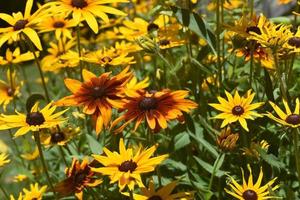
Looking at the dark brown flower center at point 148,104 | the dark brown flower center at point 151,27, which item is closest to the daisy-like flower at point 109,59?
the dark brown flower center at point 151,27

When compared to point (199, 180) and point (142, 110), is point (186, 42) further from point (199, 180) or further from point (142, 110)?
point (142, 110)

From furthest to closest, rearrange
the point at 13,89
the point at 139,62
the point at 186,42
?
the point at 139,62, the point at 13,89, the point at 186,42

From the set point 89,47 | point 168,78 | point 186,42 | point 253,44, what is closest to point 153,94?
point 253,44

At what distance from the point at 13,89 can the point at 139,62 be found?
22.5 inches

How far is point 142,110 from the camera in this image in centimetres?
122

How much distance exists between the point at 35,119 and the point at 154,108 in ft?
0.89

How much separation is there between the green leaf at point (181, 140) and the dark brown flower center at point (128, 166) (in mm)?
474

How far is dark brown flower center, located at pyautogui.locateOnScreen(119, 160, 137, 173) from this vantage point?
112 cm

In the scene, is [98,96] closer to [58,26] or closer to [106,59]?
[106,59]

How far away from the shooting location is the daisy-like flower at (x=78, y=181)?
4.34 ft

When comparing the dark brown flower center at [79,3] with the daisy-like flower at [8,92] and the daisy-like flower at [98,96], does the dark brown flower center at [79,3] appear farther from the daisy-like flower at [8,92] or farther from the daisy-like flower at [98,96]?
the daisy-like flower at [8,92]

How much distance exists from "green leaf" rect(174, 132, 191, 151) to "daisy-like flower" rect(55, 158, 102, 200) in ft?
1.02

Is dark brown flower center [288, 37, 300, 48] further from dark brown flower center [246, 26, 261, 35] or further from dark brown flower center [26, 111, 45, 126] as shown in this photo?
dark brown flower center [26, 111, 45, 126]

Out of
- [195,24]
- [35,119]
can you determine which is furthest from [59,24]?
[35,119]
